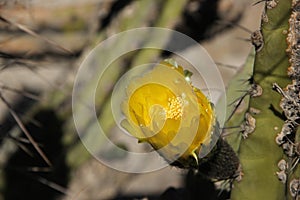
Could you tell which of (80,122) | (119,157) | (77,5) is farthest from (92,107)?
(77,5)

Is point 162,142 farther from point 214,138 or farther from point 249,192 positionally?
point 249,192

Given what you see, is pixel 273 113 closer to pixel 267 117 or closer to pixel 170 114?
pixel 267 117

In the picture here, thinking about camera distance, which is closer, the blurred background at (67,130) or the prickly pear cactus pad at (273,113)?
the prickly pear cactus pad at (273,113)

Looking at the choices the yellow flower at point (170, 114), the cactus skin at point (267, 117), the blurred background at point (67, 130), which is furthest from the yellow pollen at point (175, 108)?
the blurred background at point (67, 130)

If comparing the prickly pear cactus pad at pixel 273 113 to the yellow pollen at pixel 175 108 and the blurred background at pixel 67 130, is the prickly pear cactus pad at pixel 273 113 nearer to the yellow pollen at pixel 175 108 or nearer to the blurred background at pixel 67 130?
the yellow pollen at pixel 175 108

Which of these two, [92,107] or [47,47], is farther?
[47,47]

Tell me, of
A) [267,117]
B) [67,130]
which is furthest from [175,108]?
[67,130]
